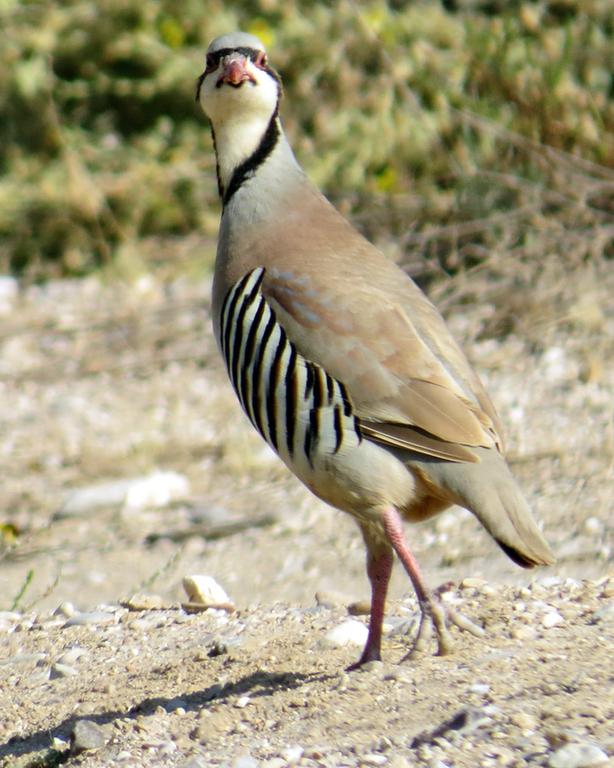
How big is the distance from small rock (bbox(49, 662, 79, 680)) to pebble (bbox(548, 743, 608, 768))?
172cm

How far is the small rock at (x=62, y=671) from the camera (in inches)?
165

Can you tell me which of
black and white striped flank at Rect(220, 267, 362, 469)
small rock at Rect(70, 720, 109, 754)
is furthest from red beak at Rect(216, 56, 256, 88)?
small rock at Rect(70, 720, 109, 754)

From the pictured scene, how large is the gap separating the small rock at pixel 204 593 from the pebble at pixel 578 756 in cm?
187

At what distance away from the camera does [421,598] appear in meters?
3.72

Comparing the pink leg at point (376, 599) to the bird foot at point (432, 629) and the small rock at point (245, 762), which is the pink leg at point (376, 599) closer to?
the bird foot at point (432, 629)

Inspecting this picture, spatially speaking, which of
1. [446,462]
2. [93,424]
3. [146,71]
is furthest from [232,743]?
[146,71]

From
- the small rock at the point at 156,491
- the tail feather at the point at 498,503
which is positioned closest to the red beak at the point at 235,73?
the tail feather at the point at 498,503

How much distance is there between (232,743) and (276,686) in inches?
15.4

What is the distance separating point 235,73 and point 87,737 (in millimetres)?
2003

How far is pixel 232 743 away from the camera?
3303 millimetres

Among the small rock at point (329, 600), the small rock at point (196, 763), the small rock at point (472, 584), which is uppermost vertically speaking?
the small rock at point (472, 584)

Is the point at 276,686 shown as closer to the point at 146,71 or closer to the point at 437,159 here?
the point at 437,159

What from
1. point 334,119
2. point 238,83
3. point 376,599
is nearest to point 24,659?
point 376,599

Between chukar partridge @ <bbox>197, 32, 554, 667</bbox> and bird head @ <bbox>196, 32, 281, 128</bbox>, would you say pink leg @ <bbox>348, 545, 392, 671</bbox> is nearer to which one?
chukar partridge @ <bbox>197, 32, 554, 667</bbox>
